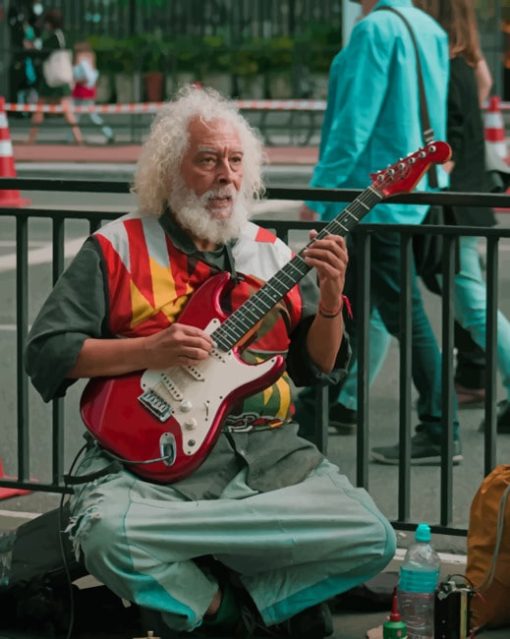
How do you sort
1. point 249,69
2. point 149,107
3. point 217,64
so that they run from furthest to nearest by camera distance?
point 217,64 < point 249,69 < point 149,107

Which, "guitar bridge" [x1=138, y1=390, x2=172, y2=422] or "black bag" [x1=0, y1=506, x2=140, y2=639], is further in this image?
"black bag" [x1=0, y1=506, x2=140, y2=639]

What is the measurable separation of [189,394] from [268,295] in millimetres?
333

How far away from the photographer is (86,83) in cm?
2448

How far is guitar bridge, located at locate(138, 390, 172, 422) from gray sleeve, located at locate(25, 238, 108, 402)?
20 centimetres

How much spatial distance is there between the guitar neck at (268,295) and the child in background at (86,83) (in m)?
19.3

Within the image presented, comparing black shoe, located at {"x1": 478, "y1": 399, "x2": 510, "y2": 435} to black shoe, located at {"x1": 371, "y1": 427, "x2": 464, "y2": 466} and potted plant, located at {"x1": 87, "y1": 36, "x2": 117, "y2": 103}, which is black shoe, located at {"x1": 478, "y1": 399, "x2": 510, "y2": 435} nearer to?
black shoe, located at {"x1": 371, "y1": 427, "x2": 464, "y2": 466}

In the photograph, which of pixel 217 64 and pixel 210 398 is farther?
pixel 217 64

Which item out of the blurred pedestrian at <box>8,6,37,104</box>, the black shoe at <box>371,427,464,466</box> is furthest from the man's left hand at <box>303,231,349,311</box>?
the blurred pedestrian at <box>8,6,37,104</box>

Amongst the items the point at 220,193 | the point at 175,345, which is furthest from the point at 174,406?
the point at 220,193

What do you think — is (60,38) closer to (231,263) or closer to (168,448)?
(231,263)

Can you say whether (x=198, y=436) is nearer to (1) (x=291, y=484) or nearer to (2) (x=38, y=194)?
(1) (x=291, y=484)

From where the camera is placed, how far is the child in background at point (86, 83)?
78.9 feet

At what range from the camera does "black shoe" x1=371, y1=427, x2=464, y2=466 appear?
277 inches

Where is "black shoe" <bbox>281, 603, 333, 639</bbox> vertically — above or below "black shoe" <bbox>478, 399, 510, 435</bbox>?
above
